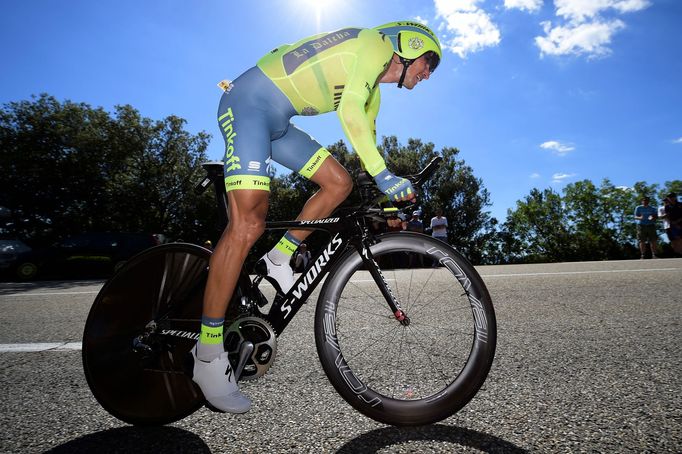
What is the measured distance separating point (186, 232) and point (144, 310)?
106 ft

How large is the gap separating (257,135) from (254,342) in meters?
1.07

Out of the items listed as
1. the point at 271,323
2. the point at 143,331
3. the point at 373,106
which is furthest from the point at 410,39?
the point at 143,331

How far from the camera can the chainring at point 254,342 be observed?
1.88 metres

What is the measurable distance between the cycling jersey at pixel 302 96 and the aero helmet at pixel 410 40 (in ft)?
0.31

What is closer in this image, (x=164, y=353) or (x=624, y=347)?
(x=164, y=353)

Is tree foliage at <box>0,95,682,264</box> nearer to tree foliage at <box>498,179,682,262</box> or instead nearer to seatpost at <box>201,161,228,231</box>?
tree foliage at <box>498,179,682,262</box>

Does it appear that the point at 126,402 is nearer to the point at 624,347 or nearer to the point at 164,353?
the point at 164,353

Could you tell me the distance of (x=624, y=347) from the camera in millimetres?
2639

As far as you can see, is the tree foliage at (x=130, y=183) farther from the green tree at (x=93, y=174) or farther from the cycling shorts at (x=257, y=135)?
the cycling shorts at (x=257, y=135)

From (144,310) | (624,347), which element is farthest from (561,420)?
(144,310)

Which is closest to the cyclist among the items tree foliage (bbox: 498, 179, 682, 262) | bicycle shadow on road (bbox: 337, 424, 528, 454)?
bicycle shadow on road (bbox: 337, 424, 528, 454)

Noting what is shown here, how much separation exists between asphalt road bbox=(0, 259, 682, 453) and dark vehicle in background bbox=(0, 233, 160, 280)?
1176 centimetres

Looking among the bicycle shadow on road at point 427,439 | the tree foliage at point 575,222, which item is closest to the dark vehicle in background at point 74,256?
the bicycle shadow on road at point 427,439

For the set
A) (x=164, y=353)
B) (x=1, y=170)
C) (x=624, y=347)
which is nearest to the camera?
(x=164, y=353)
